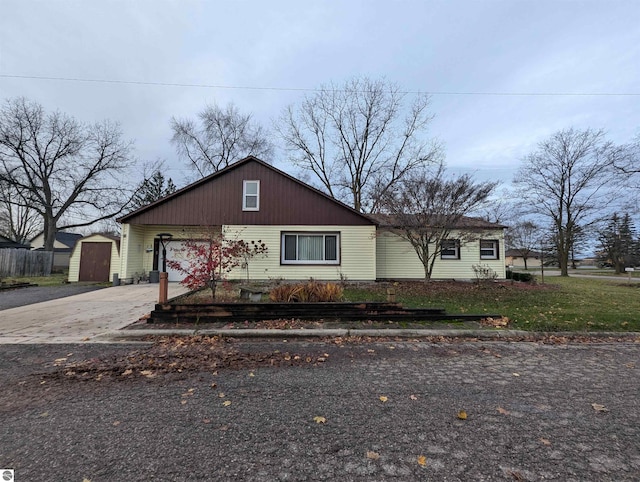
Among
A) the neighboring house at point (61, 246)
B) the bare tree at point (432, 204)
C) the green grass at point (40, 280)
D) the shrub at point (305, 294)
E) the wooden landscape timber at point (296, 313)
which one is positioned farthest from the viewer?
the neighboring house at point (61, 246)

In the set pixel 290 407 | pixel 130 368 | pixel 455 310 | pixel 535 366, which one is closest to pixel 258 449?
pixel 290 407

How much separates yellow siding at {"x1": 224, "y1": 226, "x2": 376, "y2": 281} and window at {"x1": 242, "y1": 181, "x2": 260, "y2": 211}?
1058mm

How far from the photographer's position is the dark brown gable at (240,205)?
1448cm

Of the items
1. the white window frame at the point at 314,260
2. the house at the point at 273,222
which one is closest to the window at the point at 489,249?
the house at the point at 273,222

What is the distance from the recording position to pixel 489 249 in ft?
56.2

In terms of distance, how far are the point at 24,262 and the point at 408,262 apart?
2607cm

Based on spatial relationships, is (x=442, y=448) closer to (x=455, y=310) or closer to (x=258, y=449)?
(x=258, y=449)

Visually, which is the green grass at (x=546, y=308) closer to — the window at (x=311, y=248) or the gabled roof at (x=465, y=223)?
the gabled roof at (x=465, y=223)

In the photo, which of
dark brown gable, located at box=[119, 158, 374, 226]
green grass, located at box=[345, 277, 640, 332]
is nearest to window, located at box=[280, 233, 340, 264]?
dark brown gable, located at box=[119, 158, 374, 226]

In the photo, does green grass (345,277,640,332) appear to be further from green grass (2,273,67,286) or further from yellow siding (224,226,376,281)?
green grass (2,273,67,286)

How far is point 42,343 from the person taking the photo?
555 centimetres

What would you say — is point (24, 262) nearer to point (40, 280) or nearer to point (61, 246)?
point (40, 280)

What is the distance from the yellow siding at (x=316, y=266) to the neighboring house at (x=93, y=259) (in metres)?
7.78

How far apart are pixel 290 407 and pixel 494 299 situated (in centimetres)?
932
